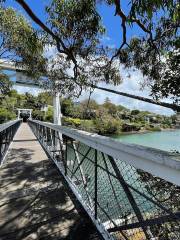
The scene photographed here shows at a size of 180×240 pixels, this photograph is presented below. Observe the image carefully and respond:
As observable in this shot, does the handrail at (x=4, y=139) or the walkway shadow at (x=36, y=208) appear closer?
the walkway shadow at (x=36, y=208)

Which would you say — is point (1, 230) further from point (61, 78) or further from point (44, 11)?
point (61, 78)

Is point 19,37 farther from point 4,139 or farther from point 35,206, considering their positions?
point 35,206

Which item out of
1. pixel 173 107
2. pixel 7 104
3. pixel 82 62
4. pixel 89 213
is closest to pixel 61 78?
pixel 82 62

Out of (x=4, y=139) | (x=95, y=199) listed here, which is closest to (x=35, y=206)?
(x=95, y=199)

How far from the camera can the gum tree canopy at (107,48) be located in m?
4.53

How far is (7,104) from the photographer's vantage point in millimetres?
44312

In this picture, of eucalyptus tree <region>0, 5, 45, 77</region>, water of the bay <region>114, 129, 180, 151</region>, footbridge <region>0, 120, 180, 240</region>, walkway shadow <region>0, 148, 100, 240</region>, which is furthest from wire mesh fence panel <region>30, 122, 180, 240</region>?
eucalyptus tree <region>0, 5, 45, 77</region>

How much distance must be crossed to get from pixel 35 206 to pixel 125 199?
1033mm

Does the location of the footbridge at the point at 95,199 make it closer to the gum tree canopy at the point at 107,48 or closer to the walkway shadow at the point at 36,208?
the walkway shadow at the point at 36,208

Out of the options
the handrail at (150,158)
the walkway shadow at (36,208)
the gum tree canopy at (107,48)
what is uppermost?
the gum tree canopy at (107,48)

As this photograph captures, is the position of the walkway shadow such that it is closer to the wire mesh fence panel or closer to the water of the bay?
the wire mesh fence panel

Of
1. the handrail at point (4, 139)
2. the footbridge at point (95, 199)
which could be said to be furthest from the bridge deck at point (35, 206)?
the handrail at point (4, 139)

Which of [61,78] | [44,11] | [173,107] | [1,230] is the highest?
[44,11]

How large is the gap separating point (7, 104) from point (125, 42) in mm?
40896
